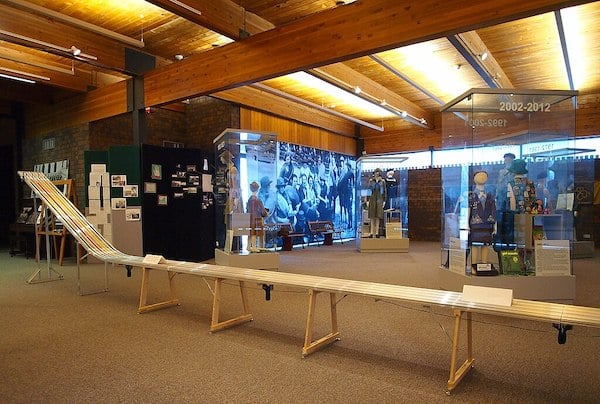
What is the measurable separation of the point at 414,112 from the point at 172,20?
7.46m

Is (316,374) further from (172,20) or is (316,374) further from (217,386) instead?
(172,20)

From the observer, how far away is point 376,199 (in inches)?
438

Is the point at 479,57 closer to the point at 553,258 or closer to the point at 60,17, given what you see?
the point at 553,258

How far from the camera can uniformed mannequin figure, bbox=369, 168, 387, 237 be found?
11039 millimetres

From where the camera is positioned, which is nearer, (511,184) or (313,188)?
(511,184)

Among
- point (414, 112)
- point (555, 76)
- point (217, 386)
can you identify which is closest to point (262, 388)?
point (217, 386)

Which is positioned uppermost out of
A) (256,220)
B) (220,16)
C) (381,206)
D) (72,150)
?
(220,16)

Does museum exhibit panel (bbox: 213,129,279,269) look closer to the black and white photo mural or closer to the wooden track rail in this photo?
the black and white photo mural

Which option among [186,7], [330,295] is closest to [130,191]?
[186,7]

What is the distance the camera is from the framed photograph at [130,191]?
335 inches

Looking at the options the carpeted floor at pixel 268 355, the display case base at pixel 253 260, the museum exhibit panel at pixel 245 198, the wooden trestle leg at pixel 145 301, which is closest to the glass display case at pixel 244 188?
the museum exhibit panel at pixel 245 198

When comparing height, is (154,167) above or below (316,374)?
above

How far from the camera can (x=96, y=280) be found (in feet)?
22.8

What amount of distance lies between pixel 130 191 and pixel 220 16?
410 centimetres
